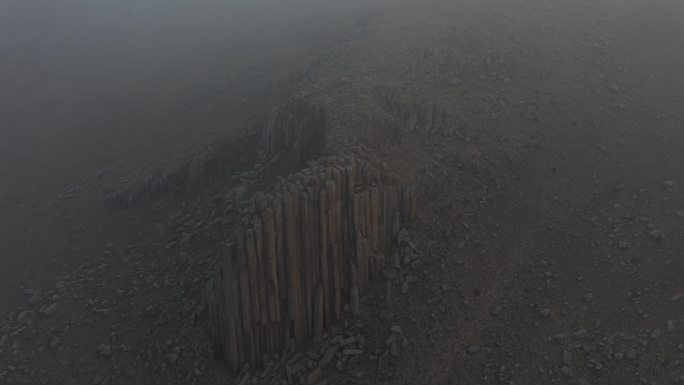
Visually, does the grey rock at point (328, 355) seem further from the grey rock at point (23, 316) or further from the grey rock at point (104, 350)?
the grey rock at point (23, 316)

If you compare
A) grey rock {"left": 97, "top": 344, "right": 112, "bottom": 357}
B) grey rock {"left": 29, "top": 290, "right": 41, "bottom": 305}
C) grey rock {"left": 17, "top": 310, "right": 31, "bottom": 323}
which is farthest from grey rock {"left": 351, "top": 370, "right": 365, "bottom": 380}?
grey rock {"left": 29, "top": 290, "right": 41, "bottom": 305}

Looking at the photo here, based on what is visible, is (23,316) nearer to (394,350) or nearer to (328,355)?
(328,355)

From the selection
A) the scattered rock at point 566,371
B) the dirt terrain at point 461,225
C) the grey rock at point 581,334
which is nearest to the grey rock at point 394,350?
the dirt terrain at point 461,225

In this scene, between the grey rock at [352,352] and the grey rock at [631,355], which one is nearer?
the grey rock at [631,355]

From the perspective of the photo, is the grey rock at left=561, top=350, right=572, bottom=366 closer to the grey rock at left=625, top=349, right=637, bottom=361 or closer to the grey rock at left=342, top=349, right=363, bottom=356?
the grey rock at left=625, top=349, right=637, bottom=361

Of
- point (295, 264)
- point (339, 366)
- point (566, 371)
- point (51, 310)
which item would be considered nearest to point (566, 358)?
point (566, 371)

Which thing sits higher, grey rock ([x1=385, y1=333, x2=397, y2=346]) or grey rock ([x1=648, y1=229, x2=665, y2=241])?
grey rock ([x1=648, y1=229, x2=665, y2=241])

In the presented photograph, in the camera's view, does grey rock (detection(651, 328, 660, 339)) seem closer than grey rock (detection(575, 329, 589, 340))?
Yes
